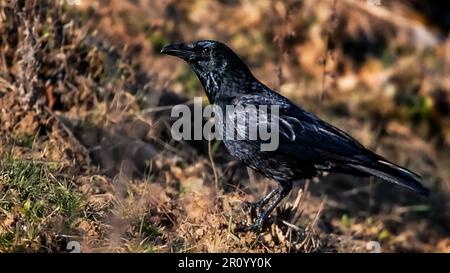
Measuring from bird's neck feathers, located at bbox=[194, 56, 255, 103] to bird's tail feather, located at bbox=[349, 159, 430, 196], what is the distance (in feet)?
3.30

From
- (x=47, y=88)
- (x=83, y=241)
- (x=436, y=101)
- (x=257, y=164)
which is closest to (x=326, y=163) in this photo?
(x=257, y=164)

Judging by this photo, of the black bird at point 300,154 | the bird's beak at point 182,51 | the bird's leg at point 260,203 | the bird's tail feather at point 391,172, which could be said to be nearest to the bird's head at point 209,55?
the bird's beak at point 182,51

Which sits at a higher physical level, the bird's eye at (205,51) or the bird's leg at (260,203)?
the bird's eye at (205,51)

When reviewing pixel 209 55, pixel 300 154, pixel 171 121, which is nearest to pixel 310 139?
pixel 300 154

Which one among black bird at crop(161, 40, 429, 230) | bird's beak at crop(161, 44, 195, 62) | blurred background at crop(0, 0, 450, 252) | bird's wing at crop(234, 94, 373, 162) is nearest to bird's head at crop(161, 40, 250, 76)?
bird's beak at crop(161, 44, 195, 62)

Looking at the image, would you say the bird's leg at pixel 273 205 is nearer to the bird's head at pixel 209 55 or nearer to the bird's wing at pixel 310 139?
the bird's wing at pixel 310 139

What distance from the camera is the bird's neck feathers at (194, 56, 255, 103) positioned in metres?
6.21

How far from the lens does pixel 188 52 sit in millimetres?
6262

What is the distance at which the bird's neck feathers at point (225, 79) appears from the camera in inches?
244

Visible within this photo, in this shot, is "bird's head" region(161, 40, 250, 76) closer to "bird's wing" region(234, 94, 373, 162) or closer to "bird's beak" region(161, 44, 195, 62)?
"bird's beak" region(161, 44, 195, 62)

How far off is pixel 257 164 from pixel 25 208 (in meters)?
1.58

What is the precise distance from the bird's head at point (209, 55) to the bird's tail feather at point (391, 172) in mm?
1156

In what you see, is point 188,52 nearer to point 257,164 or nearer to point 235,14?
point 257,164

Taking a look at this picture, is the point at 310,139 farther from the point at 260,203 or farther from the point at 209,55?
the point at 209,55
